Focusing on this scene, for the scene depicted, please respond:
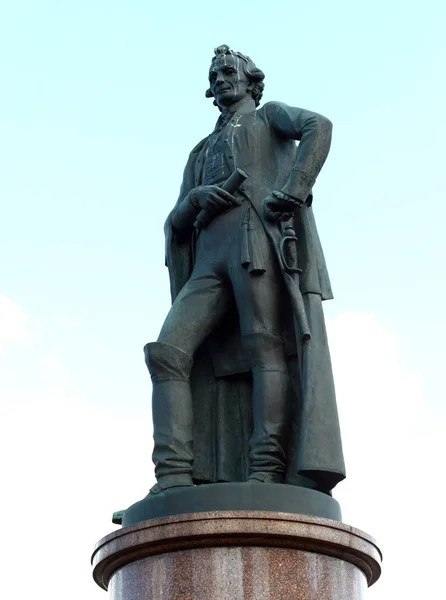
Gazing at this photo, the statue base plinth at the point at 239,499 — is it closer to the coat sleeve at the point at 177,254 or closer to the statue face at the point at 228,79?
the coat sleeve at the point at 177,254

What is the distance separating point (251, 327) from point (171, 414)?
1096 millimetres

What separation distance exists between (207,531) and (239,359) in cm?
226

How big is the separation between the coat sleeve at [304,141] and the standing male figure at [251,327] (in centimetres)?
1

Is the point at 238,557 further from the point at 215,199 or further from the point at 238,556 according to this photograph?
the point at 215,199

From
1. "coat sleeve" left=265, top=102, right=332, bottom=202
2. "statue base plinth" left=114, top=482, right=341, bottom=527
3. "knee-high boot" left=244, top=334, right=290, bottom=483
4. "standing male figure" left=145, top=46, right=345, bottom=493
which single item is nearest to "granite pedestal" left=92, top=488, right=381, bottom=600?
"statue base plinth" left=114, top=482, right=341, bottom=527

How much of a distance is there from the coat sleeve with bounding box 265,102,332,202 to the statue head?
0.67 metres

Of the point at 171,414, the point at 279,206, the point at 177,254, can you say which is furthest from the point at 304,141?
the point at 171,414

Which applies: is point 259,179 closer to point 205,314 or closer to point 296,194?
point 296,194

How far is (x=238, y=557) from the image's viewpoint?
8023 mm

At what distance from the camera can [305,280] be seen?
983 centimetres

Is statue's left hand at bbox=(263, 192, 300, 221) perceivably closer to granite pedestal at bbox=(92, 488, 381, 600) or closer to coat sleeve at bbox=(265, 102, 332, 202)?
coat sleeve at bbox=(265, 102, 332, 202)

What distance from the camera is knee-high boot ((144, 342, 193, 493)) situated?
29.8 ft

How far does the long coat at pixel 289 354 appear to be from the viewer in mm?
9156

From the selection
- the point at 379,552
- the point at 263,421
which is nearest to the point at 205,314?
the point at 263,421
